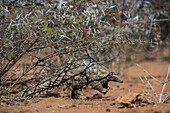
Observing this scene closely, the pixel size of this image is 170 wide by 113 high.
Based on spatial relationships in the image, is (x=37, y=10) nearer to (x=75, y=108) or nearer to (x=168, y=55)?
(x=75, y=108)

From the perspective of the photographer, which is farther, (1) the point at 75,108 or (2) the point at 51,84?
(2) the point at 51,84

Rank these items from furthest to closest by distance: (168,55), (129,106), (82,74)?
(168,55), (82,74), (129,106)

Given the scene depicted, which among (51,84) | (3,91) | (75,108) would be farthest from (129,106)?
(3,91)

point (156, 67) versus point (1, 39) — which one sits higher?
point (1, 39)

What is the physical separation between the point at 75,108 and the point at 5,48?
1760 millimetres

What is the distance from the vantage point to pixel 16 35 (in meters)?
4.73

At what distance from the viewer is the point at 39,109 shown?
3.82 meters

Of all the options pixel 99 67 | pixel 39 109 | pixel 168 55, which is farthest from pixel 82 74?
pixel 168 55

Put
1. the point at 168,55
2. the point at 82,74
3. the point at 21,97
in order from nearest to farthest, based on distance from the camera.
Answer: the point at 21,97
the point at 82,74
the point at 168,55

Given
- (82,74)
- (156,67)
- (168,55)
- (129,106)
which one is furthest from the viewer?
(168,55)

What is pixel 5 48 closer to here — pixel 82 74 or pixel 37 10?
pixel 37 10

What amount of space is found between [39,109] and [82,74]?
3.87 ft

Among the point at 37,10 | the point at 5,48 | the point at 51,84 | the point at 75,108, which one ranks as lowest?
the point at 75,108

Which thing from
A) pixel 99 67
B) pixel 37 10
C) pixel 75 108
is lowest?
pixel 75 108
